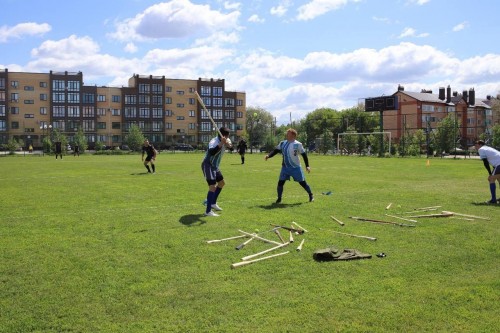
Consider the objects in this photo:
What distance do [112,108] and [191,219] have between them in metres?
104

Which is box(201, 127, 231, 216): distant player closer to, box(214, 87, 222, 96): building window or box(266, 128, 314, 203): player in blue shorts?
box(266, 128, 314, 203): player in blue shorts

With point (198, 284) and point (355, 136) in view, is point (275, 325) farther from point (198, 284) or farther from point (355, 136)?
point (355, 136)

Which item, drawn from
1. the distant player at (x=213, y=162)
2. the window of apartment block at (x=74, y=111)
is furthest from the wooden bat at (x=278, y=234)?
the window of apartment block at (x=74, y=111)

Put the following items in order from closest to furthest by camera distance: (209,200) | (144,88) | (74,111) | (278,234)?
(278,234) → (209,200) → (74,111) → (144,88)

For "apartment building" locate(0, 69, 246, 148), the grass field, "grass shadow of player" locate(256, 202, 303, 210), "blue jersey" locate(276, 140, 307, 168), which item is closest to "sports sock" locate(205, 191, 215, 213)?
the grass field

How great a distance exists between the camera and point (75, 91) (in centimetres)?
10519

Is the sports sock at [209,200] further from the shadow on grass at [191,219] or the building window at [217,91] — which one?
the building window at [217,91]

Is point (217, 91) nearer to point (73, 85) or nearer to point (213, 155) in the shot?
point (73, 85)

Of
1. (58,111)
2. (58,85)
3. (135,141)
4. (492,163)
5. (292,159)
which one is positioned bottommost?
(492,163)

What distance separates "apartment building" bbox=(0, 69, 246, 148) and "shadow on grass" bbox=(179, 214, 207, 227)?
91.1m

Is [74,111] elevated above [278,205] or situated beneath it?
elevated above

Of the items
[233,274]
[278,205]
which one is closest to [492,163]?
[278,205]

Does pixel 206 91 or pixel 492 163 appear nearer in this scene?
pixel 492 163

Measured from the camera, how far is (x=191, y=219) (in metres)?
10.3
